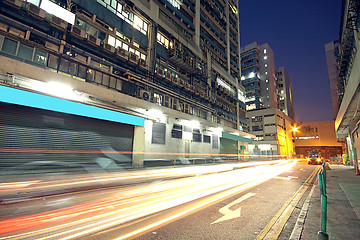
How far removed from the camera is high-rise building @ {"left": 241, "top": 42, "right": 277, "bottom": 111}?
7775 cm

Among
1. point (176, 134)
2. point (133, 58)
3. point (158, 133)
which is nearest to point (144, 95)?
point (133, 58)

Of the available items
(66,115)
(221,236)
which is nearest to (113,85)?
(66,115)

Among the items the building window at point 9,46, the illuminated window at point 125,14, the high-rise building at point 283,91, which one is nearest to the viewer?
the building window at point 9,46

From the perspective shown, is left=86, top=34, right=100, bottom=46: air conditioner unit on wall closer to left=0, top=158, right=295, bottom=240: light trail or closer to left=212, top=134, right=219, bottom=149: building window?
left=0, top=158, right=295, bottom=240: light trail

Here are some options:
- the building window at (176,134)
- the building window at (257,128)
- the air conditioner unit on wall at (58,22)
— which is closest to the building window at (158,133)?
the building window at (176,134)

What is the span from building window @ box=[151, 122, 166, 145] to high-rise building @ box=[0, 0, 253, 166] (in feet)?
0.38

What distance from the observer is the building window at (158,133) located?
1952 centimetres

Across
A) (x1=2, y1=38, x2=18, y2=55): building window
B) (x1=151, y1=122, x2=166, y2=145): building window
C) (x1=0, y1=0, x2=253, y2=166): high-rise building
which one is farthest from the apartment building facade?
(x1=2, y1=38, x2=18, y2=55): building window

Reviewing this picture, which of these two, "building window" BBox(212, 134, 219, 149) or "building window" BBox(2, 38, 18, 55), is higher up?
"building window" BBox(2, 38, 18, 55)

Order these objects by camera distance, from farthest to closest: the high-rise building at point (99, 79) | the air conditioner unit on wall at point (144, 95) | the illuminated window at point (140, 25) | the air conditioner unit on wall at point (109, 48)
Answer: the illuminated window at point (140, 25) → the air conditioner unit on wall at point (144, 95) → the air conditioner unit on wall at point (109, 48) → the high-rise building at point (99, 79)

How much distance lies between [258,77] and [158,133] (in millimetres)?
74373

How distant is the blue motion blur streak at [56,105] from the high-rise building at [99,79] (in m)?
0.05

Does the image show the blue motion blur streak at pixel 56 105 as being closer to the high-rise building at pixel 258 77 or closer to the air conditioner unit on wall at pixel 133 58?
the air conditioner unit on wall at pixel 133 58

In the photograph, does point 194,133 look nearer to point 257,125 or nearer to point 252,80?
point 257,125
